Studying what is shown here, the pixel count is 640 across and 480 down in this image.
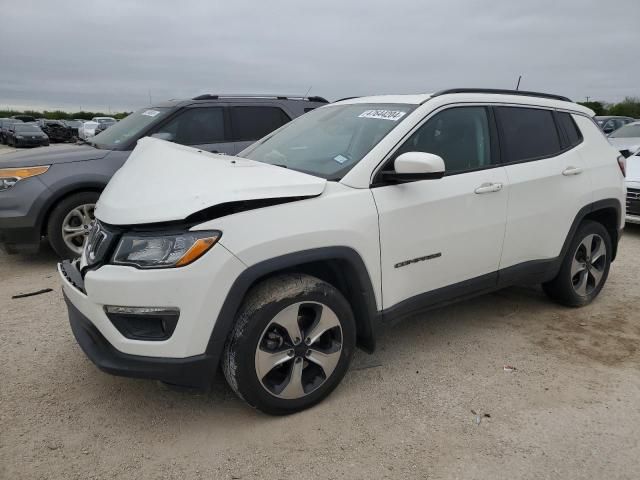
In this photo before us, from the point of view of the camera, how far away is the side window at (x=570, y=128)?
397cm

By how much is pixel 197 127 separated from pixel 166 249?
406 centimetres

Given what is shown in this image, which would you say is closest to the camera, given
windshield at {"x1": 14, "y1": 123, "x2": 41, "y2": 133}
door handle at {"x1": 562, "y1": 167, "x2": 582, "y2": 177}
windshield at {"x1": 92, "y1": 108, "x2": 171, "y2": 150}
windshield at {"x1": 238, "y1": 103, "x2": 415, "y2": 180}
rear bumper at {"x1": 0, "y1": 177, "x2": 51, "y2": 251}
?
windshield at {"x1": 238, "y1": 103, "x2": 415, "y2": 180}

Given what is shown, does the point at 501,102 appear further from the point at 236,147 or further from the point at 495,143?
the point at 236,147

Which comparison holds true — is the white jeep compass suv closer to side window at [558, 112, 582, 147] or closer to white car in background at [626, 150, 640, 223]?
side window at [558, 112, 582, 147]

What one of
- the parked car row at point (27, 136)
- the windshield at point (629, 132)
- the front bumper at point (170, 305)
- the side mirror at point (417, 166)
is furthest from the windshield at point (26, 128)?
the side mirror at point (417, 166)

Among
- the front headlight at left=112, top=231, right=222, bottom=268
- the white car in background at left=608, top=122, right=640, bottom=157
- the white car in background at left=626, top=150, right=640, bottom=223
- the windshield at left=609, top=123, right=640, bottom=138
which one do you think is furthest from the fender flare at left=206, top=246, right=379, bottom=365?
the windshield at left=609, top=123, right=640, bottom=138

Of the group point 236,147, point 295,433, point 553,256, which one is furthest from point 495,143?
point 236,147

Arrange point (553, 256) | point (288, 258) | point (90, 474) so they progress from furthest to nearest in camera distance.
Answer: point (553, 256)
point (288, 258)
point (90, 474)

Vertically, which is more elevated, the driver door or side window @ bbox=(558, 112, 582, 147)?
side window @ bbox=(558, 112, 582, 147)

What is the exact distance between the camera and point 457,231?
3.15 metres

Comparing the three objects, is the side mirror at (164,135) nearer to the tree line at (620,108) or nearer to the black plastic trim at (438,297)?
the black plastic trim at (438,297)

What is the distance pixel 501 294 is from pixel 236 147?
11.6ft

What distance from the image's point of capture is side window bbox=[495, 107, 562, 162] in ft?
11.7

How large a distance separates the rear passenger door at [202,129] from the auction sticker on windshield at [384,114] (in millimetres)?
2958
